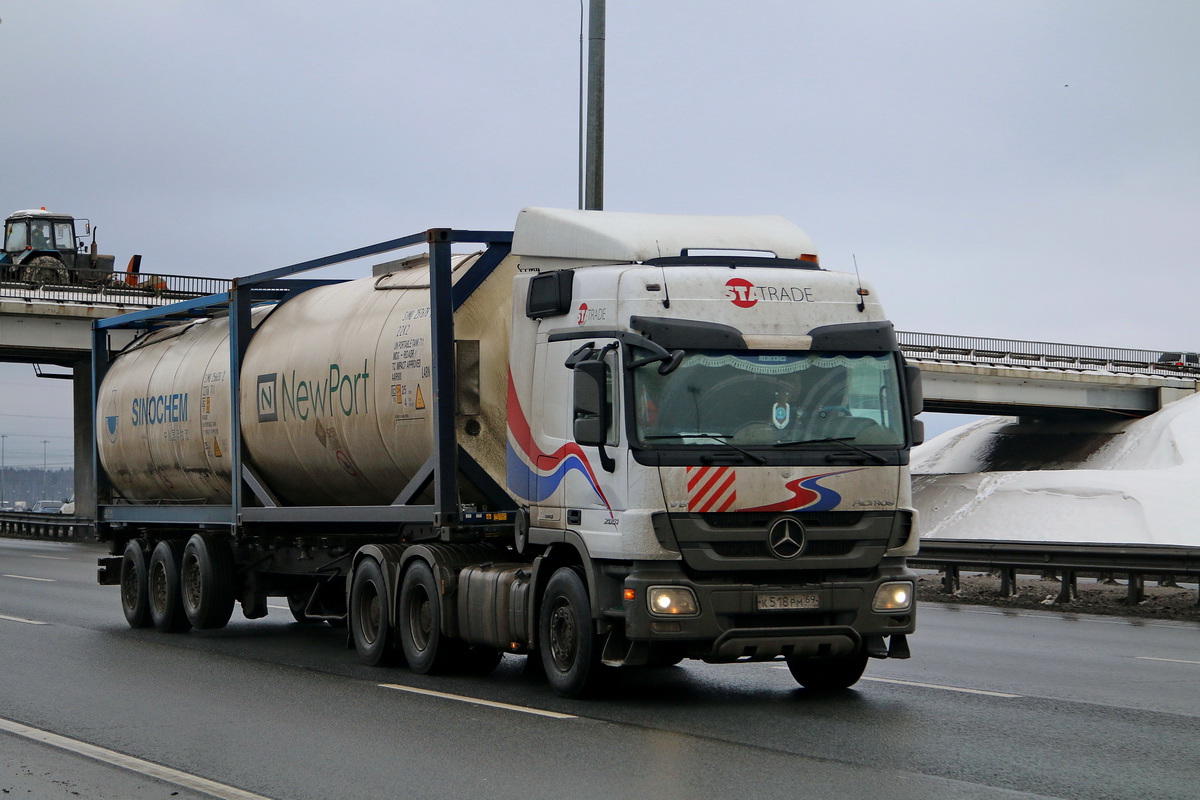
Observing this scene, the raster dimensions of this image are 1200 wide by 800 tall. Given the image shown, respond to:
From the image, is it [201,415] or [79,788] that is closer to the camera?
[79,788]

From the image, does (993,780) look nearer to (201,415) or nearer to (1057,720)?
(1057,720)

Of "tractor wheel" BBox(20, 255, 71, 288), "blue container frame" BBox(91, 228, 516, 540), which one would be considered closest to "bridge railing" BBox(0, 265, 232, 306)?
"tractor wheel" BBox(20, 255, 71, 288)

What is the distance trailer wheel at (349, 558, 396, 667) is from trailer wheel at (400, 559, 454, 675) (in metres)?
0.27

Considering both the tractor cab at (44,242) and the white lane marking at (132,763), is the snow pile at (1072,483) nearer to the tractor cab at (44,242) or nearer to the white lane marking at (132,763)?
the white lane marking at (132,763)

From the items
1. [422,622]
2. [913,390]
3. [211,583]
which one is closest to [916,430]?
[913,390]

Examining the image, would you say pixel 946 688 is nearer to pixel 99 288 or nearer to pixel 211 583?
pixel 211 583

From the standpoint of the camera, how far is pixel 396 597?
12188 millimetres

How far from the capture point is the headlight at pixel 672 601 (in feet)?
30.5

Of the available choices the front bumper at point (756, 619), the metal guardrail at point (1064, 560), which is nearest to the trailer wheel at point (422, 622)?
the front bumper at point (756, 619)

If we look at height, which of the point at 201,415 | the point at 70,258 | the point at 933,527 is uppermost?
the point at 70,258

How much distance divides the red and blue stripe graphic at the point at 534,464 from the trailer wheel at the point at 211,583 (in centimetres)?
575

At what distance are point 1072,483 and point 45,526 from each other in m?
35.0

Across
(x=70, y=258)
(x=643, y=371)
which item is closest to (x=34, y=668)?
(x=643, y=371)

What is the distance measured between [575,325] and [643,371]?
2.92 ft
